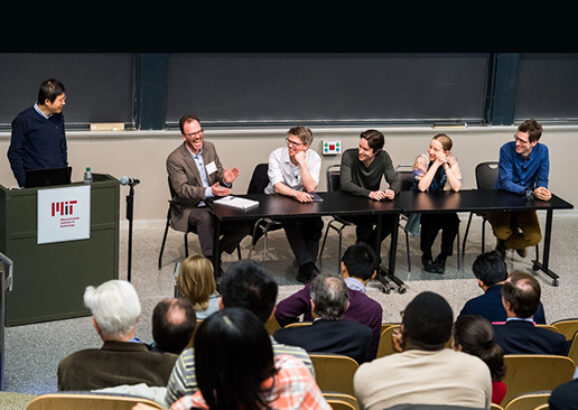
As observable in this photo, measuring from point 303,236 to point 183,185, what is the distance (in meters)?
1.10

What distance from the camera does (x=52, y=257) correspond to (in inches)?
183

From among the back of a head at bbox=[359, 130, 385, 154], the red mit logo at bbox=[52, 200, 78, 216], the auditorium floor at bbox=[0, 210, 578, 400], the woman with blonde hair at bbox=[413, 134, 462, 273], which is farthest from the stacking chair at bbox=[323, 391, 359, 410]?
the woman with blonde hair at bbox=[413, 134, 462, 273]

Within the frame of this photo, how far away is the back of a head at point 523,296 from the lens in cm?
324

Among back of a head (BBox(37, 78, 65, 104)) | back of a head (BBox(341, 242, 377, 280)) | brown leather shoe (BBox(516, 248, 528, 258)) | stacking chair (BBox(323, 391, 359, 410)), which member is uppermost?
back of a head (BBox(37, 78, 65, 104))

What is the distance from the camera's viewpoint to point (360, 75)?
7254 mm

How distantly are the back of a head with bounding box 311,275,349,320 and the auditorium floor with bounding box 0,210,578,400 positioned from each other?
1.72 m

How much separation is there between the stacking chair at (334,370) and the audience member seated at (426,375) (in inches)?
17.6

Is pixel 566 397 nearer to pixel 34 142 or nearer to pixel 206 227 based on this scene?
pixel 206 227

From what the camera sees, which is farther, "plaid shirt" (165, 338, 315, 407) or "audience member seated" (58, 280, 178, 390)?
"audience member seated" (58, 280, 178, 390)

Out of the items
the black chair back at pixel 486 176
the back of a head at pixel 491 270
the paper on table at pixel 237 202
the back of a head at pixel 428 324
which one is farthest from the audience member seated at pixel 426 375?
the black chair back at pixel 486 176

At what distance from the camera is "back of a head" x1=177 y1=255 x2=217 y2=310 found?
3.31 m

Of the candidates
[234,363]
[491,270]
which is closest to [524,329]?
[491,270]

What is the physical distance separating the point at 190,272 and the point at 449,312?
1368 mm

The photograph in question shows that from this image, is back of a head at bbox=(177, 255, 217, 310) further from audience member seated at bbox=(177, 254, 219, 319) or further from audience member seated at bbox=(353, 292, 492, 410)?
audience member seated at bbox=(353, 292, 492, 410)
